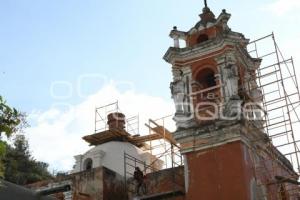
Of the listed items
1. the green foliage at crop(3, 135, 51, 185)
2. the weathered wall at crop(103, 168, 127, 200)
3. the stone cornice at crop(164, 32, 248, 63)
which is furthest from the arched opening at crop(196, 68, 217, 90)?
the green foliage at crop(3, 135, 51, 185)

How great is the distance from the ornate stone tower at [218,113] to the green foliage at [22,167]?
1578 cm

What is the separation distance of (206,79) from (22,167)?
64.5 ft

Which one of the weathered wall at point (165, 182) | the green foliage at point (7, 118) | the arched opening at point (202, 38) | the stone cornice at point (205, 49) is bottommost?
the green foliage at point (7, 118)

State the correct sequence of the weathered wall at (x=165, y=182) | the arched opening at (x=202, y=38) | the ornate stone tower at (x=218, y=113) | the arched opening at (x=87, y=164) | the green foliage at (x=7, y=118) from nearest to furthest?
the green foliage at (x=7, y=118) < the ornate stone tower at (x=218, y=113) < the weathered wall at (x=165, y=182) < the arched opening at (x=202, y=38) < the arched opening at (x=87, y=164)

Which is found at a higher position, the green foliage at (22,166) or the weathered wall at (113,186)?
the green foliage at (22,166)

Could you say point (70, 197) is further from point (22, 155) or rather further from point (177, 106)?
point (22, 155)

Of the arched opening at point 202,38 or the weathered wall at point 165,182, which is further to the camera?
the arched opening at point 202,38

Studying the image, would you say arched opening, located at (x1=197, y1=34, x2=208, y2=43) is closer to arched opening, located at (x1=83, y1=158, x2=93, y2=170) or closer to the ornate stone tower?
the ornate stone tower

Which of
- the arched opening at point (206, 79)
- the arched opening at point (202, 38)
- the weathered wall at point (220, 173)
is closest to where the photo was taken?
the weathered wall at point (220, 173)

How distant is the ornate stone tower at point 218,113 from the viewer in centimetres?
1342

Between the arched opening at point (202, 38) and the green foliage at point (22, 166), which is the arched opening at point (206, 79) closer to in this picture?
the arched opening at point (202, 38)

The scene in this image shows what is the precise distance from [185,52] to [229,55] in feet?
4.67

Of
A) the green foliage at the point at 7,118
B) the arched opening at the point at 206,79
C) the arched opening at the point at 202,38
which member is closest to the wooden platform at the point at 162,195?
the arched opening at the point at 206,79

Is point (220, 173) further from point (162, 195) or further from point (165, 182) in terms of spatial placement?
point (165, 182)
